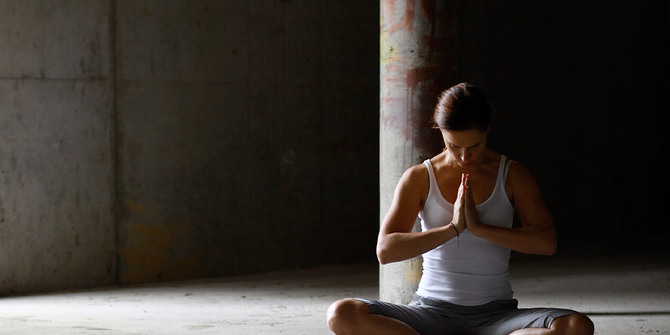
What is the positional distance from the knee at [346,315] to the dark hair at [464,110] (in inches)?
32.8

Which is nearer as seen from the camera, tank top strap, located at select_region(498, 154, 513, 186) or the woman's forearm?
the woman's forearm

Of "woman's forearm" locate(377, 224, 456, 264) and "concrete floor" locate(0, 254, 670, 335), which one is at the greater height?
"woman's forearm" locate(377, 224, 456, 264)

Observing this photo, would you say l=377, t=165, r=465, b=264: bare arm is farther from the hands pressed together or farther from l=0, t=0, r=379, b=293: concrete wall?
l=0, t=0, r=379, b=293: concrete wall

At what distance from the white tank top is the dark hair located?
280 millimetres

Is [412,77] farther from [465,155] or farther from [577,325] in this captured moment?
[577,325]

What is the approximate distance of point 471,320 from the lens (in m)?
3.96

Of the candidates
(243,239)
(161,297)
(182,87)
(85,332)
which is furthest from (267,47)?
(85,332)

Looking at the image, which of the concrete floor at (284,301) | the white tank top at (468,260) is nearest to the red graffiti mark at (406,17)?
the concrete floor at (284,301)

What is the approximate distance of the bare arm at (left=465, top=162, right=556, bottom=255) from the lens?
385cm

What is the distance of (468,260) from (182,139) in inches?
192

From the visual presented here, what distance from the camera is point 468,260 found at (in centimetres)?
399

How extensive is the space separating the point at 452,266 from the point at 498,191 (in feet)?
1.24

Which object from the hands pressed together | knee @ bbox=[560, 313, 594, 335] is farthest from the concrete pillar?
knee @ bbox=[560, 313, 594, 335]

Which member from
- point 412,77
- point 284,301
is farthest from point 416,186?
point 284,301
